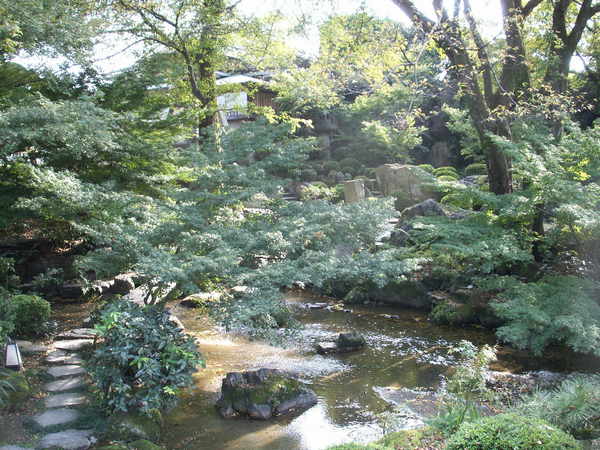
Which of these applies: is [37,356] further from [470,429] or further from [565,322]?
[565,322]

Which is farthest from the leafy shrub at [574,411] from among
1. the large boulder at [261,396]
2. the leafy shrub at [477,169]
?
the leafy shrub at [477,169]

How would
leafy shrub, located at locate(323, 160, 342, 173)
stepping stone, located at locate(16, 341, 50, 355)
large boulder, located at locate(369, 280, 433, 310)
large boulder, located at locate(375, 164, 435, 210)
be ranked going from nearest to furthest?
stepping stone, located at locate(16, 341, 50, 355) → large boulder, located at locate(369, 280, 433, 310) → large boulder, located at locate(375, 164, 435, 210) → leafy shrub, located at locate(323, 160, 342, 173)

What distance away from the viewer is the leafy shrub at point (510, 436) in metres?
3.53

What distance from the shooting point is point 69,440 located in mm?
5105

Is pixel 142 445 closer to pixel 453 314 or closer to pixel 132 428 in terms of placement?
pixel 132 428

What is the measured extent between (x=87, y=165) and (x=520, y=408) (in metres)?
9.23

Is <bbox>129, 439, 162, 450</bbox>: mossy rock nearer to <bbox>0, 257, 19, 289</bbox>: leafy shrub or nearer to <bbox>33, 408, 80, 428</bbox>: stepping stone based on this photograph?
<bbox>33, 408, 80, 428</bbox>: stepping stone

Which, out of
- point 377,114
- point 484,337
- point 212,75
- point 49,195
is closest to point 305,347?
point 484,337

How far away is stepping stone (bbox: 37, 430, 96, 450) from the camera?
499cm

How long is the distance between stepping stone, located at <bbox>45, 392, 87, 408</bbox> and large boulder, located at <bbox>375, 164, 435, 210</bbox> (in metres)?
15.0

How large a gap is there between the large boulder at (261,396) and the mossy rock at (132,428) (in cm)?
95

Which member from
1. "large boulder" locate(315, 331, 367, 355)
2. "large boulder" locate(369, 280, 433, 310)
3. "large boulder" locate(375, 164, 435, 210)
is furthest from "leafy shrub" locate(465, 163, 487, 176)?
"large boulder" locate(315, 331, 367, 355)

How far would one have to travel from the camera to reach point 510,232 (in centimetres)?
834

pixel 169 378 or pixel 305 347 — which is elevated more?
pixel 169 378
